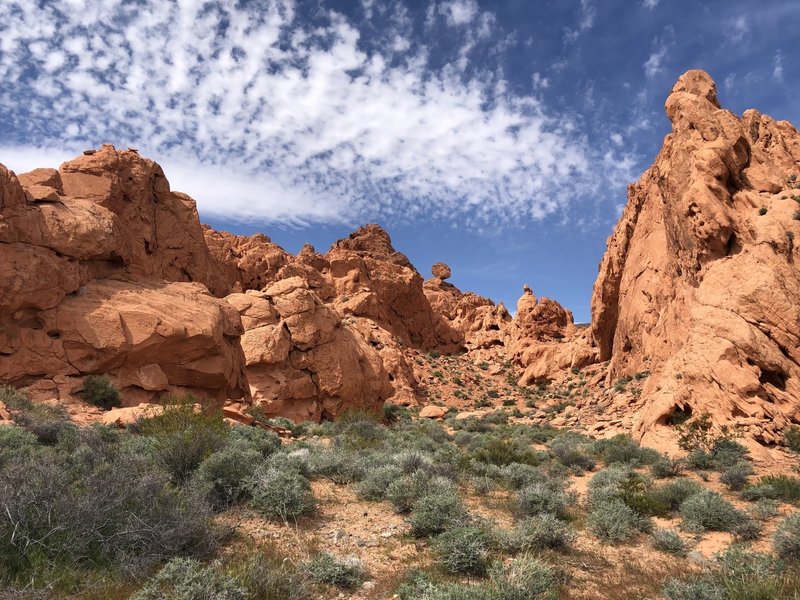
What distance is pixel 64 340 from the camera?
14.3m

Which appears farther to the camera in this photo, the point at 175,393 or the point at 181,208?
the point at 181,208

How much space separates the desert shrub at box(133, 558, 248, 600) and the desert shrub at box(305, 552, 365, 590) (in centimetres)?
Answer: 104

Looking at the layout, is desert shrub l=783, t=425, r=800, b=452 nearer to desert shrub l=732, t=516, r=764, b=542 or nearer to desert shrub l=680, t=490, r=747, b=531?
desert shrub l=680, t=490, r=747, b=531

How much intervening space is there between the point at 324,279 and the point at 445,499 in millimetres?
41209

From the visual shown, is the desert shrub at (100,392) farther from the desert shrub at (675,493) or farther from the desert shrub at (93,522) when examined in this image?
the desert shrub at (675,493)

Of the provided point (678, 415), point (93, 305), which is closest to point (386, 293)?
point (93, 305)

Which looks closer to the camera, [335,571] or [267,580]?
[267,580]

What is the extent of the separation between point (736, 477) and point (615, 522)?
4950 millimetres

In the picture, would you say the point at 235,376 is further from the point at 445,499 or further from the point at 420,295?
the point at 420,295

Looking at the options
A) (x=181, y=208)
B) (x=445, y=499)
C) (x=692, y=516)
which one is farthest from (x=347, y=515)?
(x=181, y=208)

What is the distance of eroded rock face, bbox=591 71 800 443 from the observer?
1523cm

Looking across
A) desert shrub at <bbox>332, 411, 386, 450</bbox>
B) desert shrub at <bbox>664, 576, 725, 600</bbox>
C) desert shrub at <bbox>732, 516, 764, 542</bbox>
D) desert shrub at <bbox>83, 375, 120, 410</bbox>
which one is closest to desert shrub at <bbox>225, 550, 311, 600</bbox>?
desert shrub at <bbox>664, 576, 725, 600</bbox>

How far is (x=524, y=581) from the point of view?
475 cm

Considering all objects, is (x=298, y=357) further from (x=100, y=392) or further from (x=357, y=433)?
(x=100, y=392)
